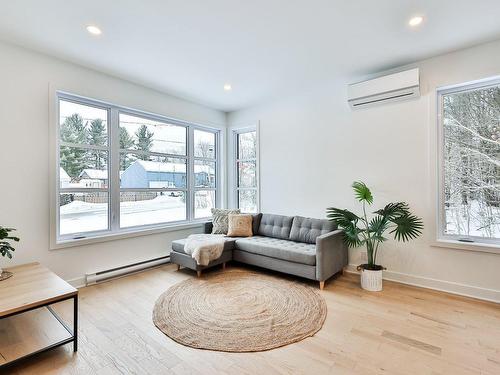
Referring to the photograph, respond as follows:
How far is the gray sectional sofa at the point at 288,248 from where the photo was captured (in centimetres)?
317

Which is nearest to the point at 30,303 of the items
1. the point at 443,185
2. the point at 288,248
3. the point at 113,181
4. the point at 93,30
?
the point at 113,181

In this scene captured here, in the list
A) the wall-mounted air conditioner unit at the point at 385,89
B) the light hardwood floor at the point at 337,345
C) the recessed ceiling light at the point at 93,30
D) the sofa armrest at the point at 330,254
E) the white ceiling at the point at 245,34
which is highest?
the white ceiling at the point at 245,34

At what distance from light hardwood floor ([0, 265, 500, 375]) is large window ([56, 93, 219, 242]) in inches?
47.5

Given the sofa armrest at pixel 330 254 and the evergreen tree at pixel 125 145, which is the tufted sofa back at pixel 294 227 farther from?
the evergreen tree at pixel 125 145

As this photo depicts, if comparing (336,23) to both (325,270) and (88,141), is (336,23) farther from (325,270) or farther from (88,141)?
(88,141)

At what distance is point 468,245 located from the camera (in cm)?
293

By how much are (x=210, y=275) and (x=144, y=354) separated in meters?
1.74

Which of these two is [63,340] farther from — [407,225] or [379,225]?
[407,225]

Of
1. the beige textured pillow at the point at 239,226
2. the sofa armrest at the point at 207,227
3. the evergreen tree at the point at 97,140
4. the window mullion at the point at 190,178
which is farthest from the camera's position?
the window mullion at the point at 190,178

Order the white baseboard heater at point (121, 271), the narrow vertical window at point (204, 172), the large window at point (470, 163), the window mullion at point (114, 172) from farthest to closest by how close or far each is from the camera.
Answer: the narrow vertical window at point (204, 172) → the window mullion at point (114, 172) → the white baseboard heater at point (121, 271) → the large window at point (470, 163)

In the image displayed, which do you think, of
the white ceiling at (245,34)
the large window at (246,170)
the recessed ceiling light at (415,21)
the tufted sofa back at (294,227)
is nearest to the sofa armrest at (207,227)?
the tufted sofa back at (294,227)

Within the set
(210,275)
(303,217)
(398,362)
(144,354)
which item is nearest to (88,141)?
(210,275)

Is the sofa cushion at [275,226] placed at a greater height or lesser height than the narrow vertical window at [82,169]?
lesser

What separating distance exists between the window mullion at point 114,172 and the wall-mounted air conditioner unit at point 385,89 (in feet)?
11.1
